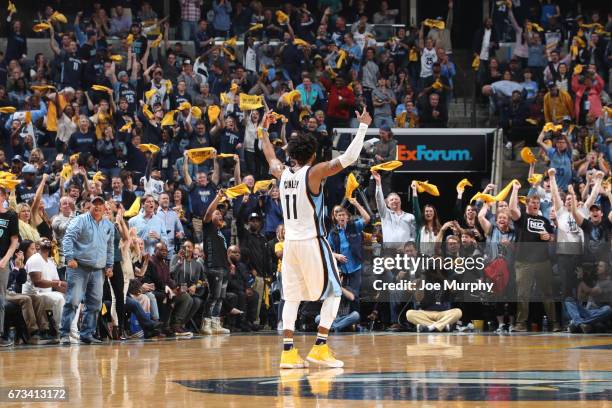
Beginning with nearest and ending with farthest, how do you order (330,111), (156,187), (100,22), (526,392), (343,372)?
1. (526,392)
2. (343,372)
3. (156,187)
4. (330,111)
5. (100,22)

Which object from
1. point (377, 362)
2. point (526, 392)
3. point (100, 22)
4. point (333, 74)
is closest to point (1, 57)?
point (100, 22)

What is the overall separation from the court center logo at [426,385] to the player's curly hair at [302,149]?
206cm

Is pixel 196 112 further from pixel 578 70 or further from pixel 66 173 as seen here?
pixel 578 70

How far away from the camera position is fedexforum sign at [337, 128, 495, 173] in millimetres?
25047

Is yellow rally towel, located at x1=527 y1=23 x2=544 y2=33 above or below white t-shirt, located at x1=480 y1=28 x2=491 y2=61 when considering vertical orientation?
above

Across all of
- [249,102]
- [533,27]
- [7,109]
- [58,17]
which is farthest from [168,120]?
[533,27]

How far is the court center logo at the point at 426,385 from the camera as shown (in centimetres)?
915

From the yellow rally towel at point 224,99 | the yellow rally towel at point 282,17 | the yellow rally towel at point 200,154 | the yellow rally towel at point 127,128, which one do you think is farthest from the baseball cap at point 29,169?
the yellow rally towel at point 282,17

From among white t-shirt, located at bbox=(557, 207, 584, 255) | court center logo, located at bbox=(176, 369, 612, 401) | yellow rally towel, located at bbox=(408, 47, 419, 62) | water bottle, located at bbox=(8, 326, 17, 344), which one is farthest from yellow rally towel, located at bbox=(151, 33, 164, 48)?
court center logo, located at bbox=(176, 369, 612, 401)

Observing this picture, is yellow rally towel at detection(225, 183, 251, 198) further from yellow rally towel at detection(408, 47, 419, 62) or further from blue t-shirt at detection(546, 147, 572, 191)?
yellow rally towel at detection(408, 47, 419, 62)

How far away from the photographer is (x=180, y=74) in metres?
26.5

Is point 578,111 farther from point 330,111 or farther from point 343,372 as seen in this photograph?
point 343,372

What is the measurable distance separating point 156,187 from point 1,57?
7.32 m

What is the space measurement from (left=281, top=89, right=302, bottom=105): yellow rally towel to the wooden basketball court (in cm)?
876
